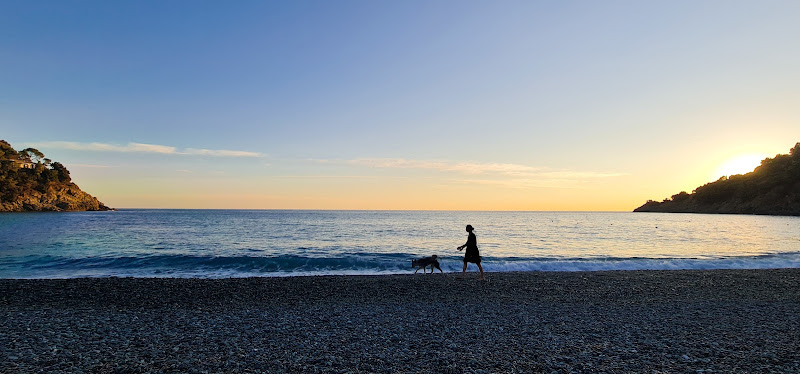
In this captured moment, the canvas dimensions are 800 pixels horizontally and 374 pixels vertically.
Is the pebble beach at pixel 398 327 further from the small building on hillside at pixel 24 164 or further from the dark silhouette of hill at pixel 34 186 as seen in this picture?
the small building on hillside at pixel 24 164

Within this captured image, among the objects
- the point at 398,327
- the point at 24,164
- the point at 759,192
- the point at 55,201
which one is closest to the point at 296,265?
the point at 398,327

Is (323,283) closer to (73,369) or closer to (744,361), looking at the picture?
(73,369)

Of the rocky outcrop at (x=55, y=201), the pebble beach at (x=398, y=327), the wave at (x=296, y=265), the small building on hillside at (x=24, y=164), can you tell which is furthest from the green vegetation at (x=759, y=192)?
the small building on hillside at (x=24, y=164)

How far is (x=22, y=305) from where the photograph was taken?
11844mm

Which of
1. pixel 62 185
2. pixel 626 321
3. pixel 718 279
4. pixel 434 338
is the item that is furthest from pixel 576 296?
pixel 62 185

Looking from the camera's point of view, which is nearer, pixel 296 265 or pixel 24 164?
pixel 296 265

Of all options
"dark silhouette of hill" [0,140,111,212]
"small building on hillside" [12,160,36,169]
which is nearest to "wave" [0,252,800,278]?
"dark silhouette of hill" [0,140,111,212]

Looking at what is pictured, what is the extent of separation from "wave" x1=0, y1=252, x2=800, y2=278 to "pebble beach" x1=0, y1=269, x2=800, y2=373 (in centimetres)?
722

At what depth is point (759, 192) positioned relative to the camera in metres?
134

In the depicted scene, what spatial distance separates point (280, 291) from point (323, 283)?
2212 mm

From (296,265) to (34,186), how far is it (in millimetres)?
169975

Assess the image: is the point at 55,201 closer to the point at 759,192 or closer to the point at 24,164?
the point at 24,164

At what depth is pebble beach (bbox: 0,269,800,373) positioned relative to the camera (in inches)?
276

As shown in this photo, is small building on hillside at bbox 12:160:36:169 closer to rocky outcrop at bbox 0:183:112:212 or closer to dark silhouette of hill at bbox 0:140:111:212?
dark silhouette of hill at bbox 0:140:111:212
